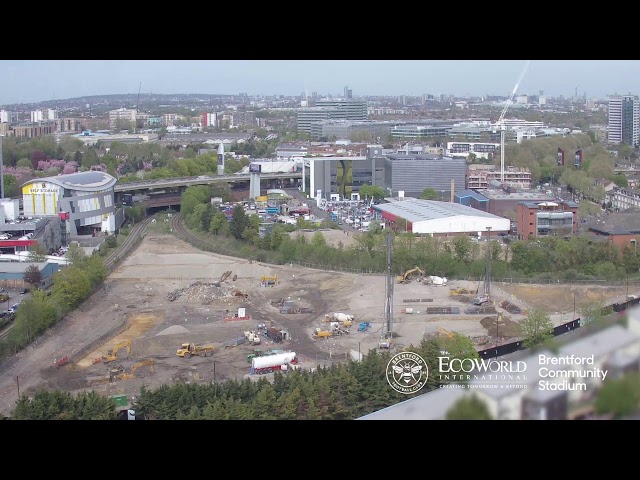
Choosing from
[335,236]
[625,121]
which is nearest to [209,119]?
[625,121]

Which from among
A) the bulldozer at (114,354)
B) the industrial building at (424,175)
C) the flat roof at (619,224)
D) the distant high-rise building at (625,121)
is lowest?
the bulldozer at (114,354)

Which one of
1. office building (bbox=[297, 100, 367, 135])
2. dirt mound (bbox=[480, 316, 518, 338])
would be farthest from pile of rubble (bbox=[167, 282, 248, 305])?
office building (bbox=[297, 100, 367, 135])

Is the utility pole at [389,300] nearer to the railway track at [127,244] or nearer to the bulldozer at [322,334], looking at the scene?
the bulldozer at [322,334]

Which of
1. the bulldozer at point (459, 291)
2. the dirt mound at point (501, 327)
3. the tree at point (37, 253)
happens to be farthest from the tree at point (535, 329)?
the tree at point (37, 253)

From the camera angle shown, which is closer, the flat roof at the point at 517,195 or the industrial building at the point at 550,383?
the industrial building at the point at 550,383

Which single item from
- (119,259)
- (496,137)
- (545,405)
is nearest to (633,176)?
(496,137)
